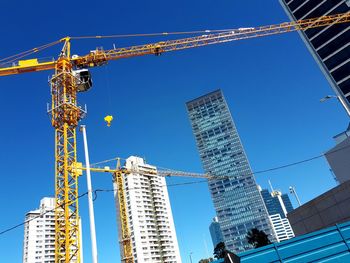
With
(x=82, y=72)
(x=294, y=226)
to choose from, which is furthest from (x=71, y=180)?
(x=294, y=226)

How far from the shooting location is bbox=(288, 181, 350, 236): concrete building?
25250 millimetres

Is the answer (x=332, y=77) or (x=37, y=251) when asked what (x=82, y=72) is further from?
(x=37, y=251)

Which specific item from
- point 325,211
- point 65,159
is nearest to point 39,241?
point 65,159

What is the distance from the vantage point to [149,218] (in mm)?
133500

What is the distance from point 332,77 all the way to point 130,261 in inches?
2676

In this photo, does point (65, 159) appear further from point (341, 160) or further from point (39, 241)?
point (39, 241)

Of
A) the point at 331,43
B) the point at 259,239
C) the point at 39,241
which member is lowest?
the point at 259,239

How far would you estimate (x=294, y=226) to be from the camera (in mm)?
30203

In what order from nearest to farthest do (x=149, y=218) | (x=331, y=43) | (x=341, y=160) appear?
(x=341, y=160), (x=331, y=43), (x=149, y=218)

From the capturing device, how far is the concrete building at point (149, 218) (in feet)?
409

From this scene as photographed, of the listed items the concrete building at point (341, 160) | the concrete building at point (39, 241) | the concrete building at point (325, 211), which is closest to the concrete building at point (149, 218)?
the concrete building at point (39, 241)

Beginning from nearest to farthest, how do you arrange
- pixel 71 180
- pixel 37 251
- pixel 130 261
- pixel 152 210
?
1. pixel 71 180
2. pixel 130 261
3. pixel 37 251
4. pixel 152 210

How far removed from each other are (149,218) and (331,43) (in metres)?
97.0

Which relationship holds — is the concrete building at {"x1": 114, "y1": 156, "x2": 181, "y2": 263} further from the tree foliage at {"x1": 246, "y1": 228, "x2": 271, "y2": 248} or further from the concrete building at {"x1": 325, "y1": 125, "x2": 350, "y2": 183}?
the concrete building at {"x1": 325, "y1": 125, "x2": 350, "y2": 183}
